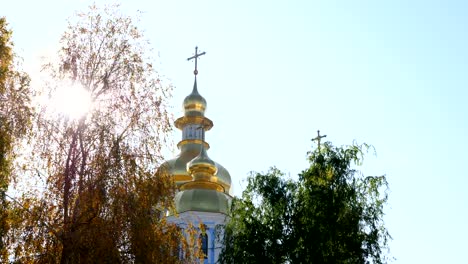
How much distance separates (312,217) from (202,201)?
1650 cm

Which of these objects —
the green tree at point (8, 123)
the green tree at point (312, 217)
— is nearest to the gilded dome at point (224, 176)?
the green tree at point (312, 217)

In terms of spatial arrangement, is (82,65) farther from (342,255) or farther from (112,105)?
(342,255)

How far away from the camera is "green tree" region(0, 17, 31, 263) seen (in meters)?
10.8

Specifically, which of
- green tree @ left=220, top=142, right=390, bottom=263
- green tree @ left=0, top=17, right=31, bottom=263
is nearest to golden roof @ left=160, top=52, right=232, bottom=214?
green tree @ left=220, top=142, right=390, bottom=263

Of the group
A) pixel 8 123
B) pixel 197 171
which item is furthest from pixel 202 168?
pixel 8 123

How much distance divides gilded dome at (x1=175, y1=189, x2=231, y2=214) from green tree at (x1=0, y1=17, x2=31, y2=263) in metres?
22.1

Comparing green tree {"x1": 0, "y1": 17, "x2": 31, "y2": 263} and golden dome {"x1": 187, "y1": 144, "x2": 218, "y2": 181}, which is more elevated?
golden dome {"x1": 187, "y1": 144, "x2": 218, "y2": 181}

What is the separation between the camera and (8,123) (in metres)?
11.3

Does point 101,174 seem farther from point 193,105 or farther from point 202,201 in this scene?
point 193,105

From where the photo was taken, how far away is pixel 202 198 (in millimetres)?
34375

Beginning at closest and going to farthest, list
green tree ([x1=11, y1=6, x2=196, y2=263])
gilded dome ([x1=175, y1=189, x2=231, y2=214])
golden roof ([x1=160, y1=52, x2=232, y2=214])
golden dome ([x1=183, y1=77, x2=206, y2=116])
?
green tree ([x1=11, y1=6, x2=196, y2=263]) < gilded dome ([x1=175, y1=189, x2=231, y2=214]) < golden roof ([x1=160, y1=52, x2=232, y2=214]) < golden dome ([x1=183, y1=77, x2=206, y2=116])

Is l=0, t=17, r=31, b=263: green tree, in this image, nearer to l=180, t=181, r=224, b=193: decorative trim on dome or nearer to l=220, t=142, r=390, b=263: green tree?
l=220, t=142, r=390, b=263: green tree

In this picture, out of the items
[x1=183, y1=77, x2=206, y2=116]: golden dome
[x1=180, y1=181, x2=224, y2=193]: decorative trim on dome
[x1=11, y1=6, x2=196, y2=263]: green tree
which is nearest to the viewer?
[x1=11, y1=6, x2=196, y2=263]: green tree

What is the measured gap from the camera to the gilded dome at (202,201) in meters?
34.1
